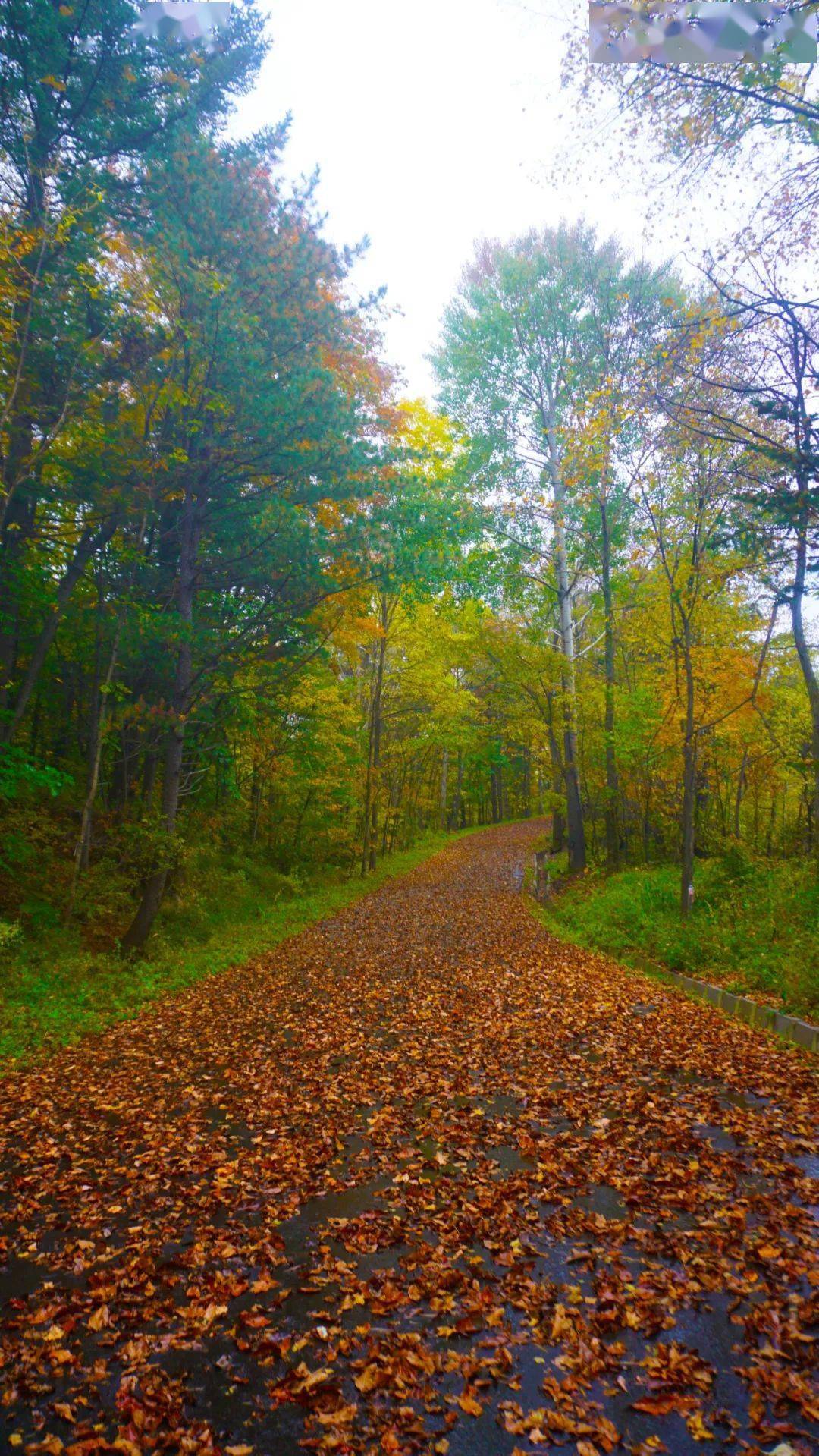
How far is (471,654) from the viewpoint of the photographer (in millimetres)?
24266

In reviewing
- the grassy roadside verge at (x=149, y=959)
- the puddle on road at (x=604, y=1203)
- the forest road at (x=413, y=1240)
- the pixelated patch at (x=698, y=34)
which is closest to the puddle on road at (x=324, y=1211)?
the forest road at (x=413, y=1240)

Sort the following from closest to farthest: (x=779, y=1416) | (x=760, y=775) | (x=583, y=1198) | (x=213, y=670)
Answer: (x=779, y=1416) < (x=583, y=1198) < (x=213, y=670) < (x=760, y=775)

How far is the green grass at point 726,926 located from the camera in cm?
786

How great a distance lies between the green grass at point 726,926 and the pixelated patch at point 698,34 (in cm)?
887

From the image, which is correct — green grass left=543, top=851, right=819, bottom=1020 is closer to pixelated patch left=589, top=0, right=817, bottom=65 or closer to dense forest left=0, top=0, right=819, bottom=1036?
dense forest left=0, top=0, right=819, bottom=1036

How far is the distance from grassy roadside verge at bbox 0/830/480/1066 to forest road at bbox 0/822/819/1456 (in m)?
0.59

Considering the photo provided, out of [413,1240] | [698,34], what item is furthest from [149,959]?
[698,34]

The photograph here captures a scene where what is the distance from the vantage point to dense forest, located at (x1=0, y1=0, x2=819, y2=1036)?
8.18 meters

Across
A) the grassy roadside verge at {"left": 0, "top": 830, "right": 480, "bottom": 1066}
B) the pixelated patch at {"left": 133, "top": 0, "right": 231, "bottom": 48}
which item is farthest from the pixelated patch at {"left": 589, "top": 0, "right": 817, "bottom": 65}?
the grassy roadside verge at {"left": 0, "top": 830, "right": 480, "bottom": 1066}

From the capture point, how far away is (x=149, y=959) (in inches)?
407

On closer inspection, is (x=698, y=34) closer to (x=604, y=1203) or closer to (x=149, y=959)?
(x=604, y=1203)

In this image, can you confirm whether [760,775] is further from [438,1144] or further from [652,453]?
[438,1144]

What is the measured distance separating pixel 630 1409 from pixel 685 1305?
0.71 meters

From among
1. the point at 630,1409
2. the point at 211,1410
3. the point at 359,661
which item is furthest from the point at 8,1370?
the point at 359,661
